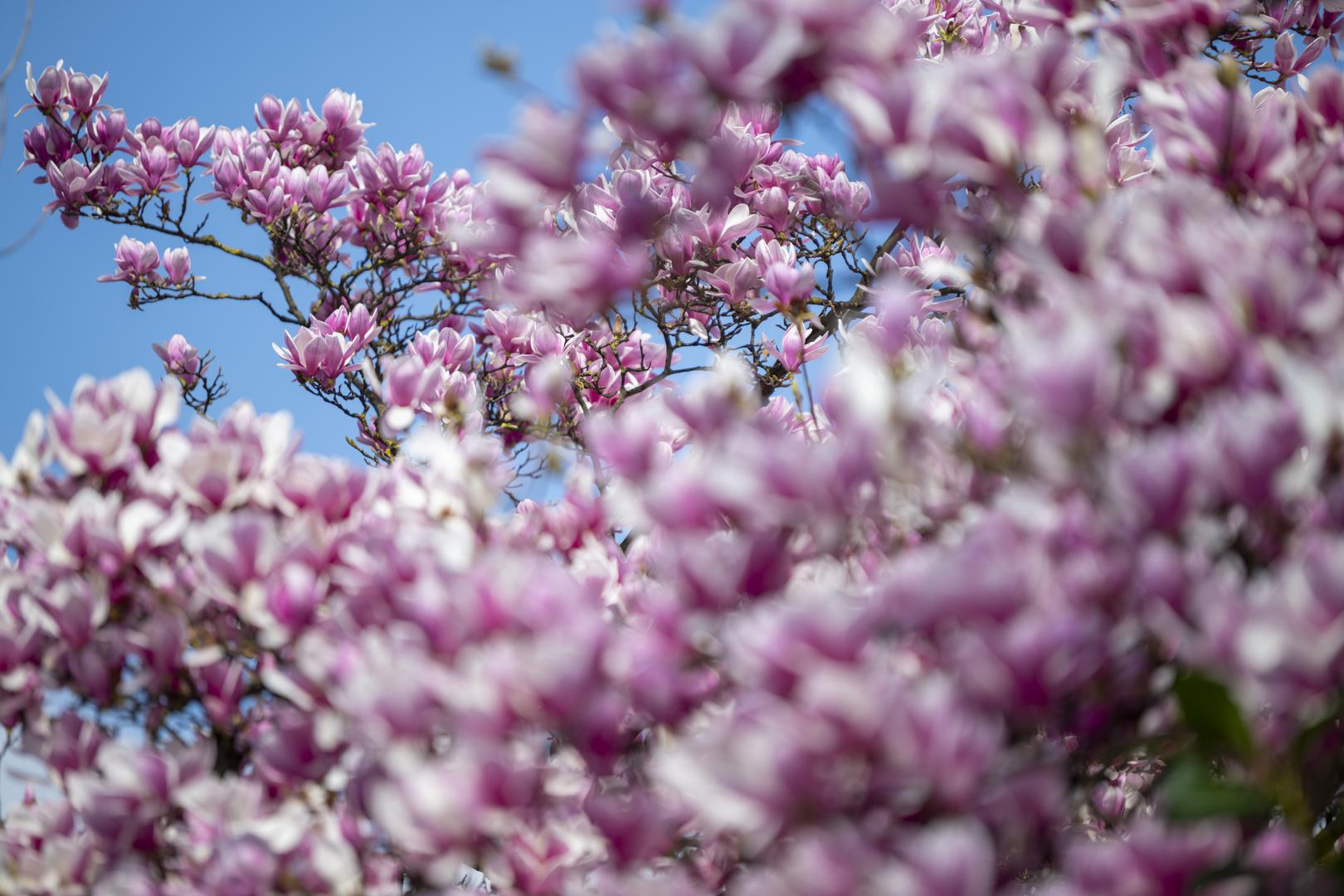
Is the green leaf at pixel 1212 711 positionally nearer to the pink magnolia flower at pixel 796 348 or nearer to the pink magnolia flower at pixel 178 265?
the pink magnolia flower at pixel 796 348

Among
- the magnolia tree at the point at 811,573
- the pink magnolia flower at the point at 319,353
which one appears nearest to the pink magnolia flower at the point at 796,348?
the magnolia tree at the point at 811,573

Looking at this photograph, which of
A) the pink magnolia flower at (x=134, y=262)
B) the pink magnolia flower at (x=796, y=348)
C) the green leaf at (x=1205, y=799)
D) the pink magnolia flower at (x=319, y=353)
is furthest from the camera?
the pink magnolia flower at (x=134, y=262)

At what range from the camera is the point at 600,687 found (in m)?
1.61

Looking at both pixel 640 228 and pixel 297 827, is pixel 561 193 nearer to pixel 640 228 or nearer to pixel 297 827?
pixel 640 228

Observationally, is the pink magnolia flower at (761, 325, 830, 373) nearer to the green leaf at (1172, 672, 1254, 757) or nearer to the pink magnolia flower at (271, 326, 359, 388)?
the green leaf at (1172, 672, 1254, 757)

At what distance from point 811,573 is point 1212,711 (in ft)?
2.33

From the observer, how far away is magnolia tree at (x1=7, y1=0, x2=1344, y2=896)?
1386 mm

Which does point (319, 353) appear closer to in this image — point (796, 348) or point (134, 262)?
point (134, 262)

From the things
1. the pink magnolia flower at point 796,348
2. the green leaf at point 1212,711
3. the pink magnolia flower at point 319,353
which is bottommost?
the green leaf at point 1212,711

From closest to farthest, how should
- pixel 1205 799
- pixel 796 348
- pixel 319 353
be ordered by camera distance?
pixel 1205 799, pixel 796 348, pixel 319 353

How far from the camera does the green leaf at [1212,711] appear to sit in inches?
53.9

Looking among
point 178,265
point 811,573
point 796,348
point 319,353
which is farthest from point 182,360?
point 811,573

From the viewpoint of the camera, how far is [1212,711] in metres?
1.39

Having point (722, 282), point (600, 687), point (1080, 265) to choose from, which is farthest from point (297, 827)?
point (722, 282)
